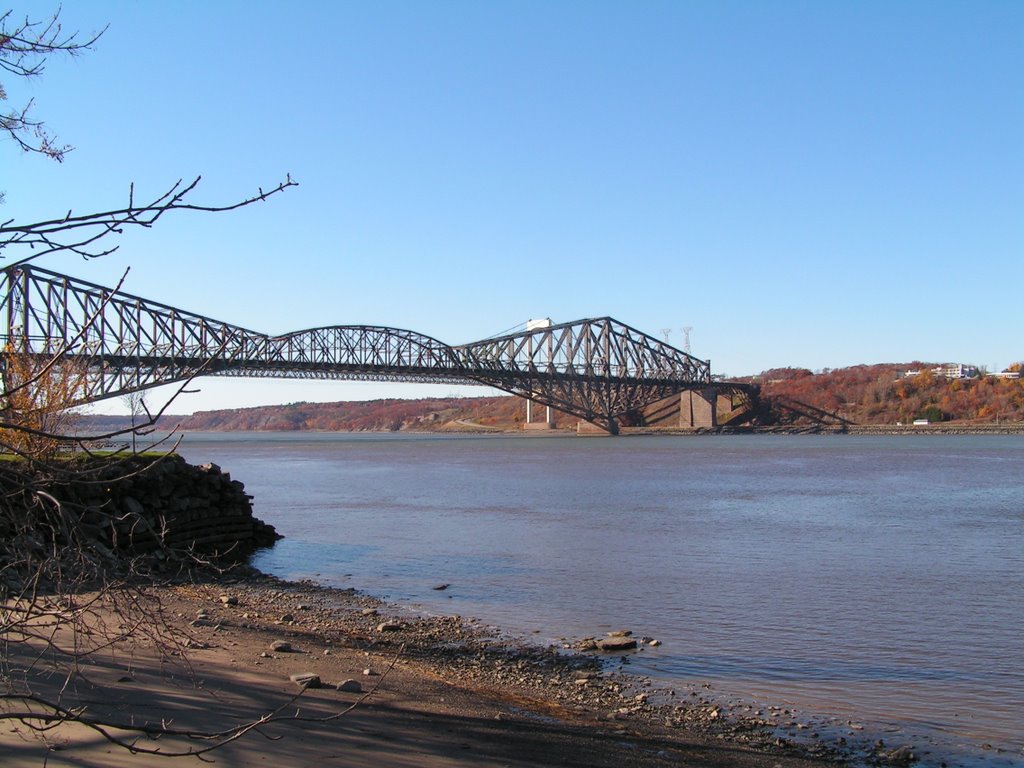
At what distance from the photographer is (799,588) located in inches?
657

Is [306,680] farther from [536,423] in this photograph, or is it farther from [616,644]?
[536,423]

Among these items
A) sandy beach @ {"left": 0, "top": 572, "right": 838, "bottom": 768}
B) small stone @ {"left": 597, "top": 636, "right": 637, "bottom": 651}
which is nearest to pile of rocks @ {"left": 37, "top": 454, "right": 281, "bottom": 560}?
sandy beach @ {"left": 0, "top": 572, "right": 838, "bottom": 768}

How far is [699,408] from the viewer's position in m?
134

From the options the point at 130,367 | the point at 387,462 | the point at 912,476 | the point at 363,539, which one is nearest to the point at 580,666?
the point at 363,539

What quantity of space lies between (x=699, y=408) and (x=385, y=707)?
12845 centimetres

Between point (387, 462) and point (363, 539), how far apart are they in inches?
1788

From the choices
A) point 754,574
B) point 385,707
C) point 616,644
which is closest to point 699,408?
point 754,574

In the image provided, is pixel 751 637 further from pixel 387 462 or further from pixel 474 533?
pixel 387 462

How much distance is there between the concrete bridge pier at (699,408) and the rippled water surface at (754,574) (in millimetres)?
88226

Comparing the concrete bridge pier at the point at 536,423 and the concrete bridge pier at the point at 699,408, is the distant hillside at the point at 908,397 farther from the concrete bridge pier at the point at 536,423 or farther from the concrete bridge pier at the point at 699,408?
the concrete bridge pier at the point at 536,423

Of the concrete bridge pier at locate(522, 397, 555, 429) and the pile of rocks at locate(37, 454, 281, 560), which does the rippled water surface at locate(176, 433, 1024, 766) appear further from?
the concrete bridge pier at locate(522, 397, 555, 429)

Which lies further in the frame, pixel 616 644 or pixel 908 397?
pixel 908 397

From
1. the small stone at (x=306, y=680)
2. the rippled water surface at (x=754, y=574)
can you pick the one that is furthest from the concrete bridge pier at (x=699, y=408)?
the small stone at (x=306, y=680)

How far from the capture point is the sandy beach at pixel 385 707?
21.0 feet
